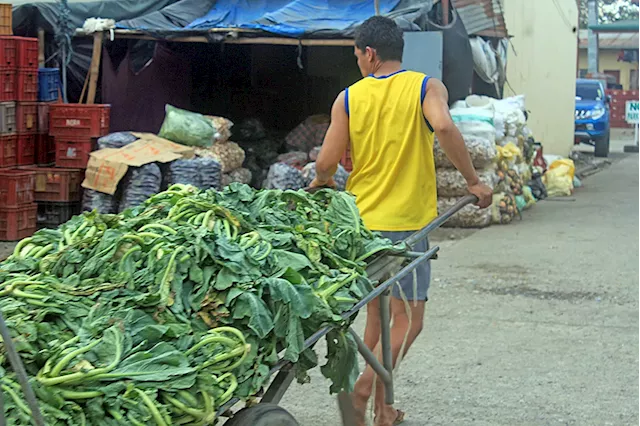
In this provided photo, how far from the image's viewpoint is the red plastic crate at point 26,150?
10666 millimetres

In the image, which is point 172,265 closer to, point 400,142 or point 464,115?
point 400,142

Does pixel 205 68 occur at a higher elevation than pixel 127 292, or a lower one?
higher

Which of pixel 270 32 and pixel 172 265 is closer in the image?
pixel 172 265

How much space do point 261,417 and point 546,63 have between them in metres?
16.9

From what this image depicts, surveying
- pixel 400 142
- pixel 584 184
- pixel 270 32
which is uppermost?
pixel 270 32

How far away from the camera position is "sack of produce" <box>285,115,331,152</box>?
14.1m

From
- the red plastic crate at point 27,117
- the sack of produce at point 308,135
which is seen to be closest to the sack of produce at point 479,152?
the sack of produce at point 308,135

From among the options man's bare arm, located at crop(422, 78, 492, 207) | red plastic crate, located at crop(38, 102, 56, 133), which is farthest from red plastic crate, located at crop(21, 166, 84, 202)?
man's bare arm, located at crop(422, 78, 492, 207)

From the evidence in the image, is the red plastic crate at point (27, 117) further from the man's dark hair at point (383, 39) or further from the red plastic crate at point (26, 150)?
the man's dark hair at point (383, 39)

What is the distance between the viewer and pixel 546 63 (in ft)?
62.0

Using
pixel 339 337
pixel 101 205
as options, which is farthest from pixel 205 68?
pixel 339 337

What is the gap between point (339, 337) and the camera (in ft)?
11.3

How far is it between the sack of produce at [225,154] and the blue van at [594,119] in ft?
45.6

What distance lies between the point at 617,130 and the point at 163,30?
2907 cm
